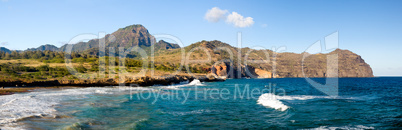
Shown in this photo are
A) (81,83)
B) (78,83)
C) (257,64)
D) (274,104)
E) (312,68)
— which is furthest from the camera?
(312,68)

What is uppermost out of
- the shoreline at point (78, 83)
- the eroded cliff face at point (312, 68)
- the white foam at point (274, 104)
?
A: the eroded cliff face at point (312, 68)

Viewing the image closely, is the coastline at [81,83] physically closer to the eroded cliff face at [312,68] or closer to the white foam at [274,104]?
the white foam at [274,104]

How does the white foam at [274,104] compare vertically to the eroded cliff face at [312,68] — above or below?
below

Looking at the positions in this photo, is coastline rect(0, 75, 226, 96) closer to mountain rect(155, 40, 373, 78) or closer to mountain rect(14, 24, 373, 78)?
mountain rect(14, 24, 373, 78)

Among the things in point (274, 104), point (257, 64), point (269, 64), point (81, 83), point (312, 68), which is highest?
point (269, 64)

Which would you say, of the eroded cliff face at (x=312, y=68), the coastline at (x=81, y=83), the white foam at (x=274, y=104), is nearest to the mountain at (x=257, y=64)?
the eroded cliff face at (x=312, y=68)

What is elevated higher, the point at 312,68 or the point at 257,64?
the point at 257,64

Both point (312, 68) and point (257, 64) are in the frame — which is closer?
point (257, 64)

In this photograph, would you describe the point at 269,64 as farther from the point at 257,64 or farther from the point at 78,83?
the point at 78,83

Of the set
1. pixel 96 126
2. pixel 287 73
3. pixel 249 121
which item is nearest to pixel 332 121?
pixel 249 121

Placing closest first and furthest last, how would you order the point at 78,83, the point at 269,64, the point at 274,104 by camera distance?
the point at 274,104 < the point at 78,83 < the point at 269,64

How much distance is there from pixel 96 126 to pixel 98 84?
30.7 metres

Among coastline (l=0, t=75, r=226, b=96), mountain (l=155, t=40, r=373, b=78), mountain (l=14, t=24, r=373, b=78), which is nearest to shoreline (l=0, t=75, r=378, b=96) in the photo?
coastline (l=0, t=75, r=226, b=96)

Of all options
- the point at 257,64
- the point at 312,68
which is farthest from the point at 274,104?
the point at 312,68
